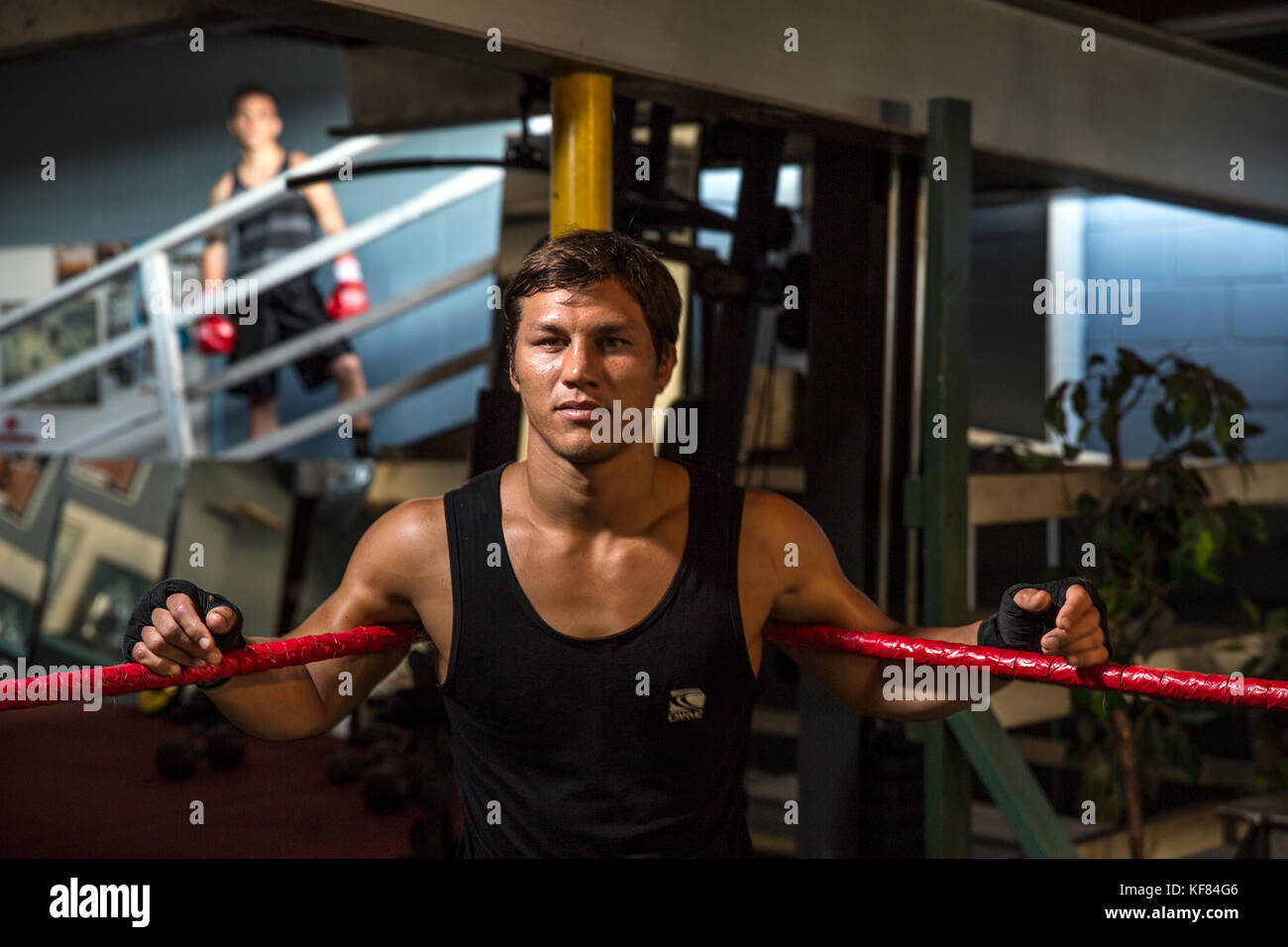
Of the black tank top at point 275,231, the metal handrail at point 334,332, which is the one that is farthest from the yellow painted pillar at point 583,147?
the black tank top at point 275,231

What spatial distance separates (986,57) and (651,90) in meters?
0.98

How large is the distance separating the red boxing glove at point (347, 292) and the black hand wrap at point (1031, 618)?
404cm

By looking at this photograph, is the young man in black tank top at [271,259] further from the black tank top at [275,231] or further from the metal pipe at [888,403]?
the metal pipe at [888,403]

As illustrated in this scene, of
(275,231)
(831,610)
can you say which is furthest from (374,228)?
(831,610)

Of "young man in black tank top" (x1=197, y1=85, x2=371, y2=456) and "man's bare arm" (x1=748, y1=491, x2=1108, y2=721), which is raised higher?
"young man in black tank top" (x1=197, y1=85, x2=371, y2=456)

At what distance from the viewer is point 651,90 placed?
7.66ft

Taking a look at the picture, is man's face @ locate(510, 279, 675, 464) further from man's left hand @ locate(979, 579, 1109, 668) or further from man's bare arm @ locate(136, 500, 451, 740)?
man's left hand @ locate(979, 579, 1109, 668)

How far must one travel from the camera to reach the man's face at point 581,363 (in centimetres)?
162

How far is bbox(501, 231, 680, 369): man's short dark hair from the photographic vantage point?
1.68 m

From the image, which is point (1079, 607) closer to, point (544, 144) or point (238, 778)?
point (544, 144)

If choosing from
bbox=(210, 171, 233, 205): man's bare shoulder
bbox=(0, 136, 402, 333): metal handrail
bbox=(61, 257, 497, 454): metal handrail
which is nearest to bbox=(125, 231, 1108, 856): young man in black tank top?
bbox=(0, 136, 402, 333): metal handrail

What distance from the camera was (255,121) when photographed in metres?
5.32

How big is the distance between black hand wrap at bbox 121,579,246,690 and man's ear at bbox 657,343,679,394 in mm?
590
